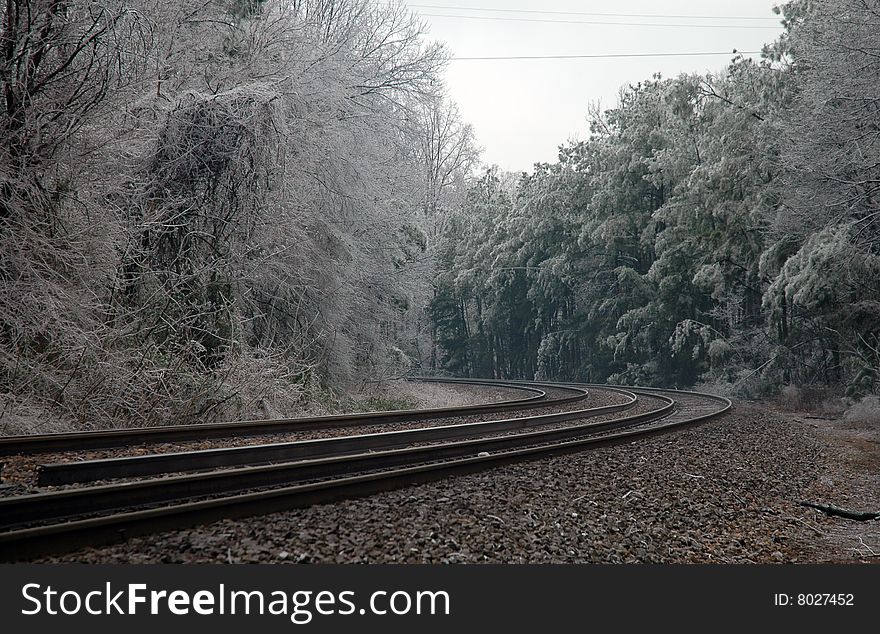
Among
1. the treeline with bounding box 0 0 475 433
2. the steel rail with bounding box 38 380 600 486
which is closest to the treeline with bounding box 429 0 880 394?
the treeline with bounding box 0 0 475 433

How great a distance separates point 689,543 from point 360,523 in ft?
9.75

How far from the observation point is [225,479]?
6.87m

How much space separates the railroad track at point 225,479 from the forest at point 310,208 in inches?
115

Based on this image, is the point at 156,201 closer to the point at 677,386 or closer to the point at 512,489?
the point at 512,489

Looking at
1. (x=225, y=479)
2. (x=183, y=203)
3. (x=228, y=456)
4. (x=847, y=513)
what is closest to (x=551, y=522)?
(x=225, y=479)

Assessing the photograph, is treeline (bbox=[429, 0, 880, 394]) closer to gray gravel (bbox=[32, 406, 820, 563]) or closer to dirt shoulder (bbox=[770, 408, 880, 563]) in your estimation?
dirt shoulder (bbox=[770, 408, 880, 563])

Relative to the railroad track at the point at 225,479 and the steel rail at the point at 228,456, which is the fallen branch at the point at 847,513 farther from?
the steel rail at the point at 228,456

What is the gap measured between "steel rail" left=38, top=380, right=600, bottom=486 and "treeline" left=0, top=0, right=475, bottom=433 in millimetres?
3240

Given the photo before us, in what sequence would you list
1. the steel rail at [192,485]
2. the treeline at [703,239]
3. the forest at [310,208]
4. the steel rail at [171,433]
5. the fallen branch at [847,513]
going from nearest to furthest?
the steel rail at [192,485]
the steel rail at [171,433]
the fallen branch at [847,513]
the forest at [310,208]
the treeline at [703,239]

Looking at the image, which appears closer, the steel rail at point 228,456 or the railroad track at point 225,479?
the railroad track at point 225,479

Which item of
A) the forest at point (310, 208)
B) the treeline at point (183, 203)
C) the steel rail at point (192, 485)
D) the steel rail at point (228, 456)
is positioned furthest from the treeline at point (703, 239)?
the steel rail at point (192, 485)

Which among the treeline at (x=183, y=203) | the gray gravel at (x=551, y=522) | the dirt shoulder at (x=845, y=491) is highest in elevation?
the treeline at (x=183, y=203)

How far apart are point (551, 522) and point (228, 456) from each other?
12.1 ft

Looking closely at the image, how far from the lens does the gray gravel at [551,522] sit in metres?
5.33
